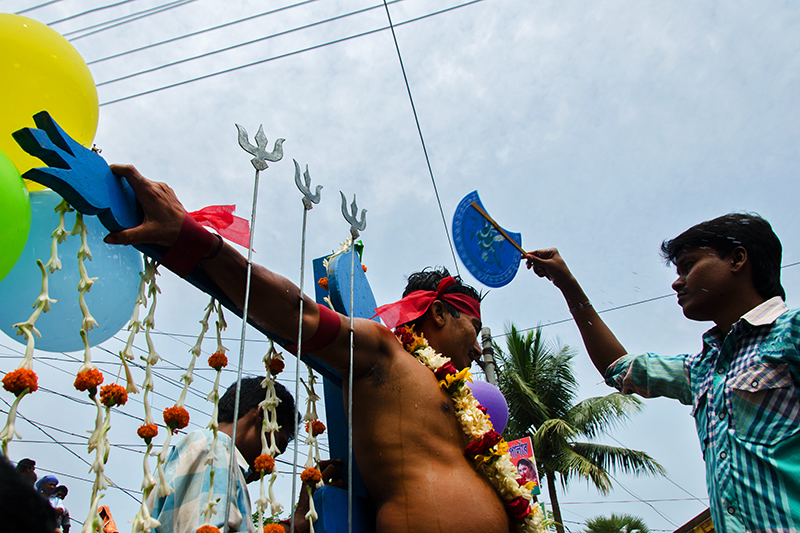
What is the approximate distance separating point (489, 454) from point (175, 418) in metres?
1.21

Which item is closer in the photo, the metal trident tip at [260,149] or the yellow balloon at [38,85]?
the metal trident tip at [260,149]

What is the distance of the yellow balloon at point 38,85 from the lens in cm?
196

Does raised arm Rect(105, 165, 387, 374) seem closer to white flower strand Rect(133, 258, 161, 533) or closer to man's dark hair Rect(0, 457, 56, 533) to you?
white flower strand Rect(133, 258, 161, 533)

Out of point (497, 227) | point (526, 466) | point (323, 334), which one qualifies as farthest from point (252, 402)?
point (526, 466)

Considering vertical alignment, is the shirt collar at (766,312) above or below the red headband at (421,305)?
below

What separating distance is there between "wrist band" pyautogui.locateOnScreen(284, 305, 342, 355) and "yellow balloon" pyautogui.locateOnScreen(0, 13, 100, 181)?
1119 millimetres

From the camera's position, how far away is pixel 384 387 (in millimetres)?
2061

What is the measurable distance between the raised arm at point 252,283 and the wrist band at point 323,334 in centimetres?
1

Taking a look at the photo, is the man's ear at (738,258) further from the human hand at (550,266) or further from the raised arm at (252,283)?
the raised arm at (252,283)

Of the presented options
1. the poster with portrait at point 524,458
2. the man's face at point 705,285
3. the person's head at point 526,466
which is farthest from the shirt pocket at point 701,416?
the person's head at point 526,466

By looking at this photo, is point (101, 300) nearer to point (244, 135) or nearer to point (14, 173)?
point (14, 173)

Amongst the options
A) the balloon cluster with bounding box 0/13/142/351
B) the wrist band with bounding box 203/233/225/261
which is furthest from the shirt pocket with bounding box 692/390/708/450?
the balloon cluster with bounding box 0/13/142/351

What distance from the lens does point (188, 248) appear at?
5.17ft

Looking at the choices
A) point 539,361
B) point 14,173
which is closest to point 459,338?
point 14,173
